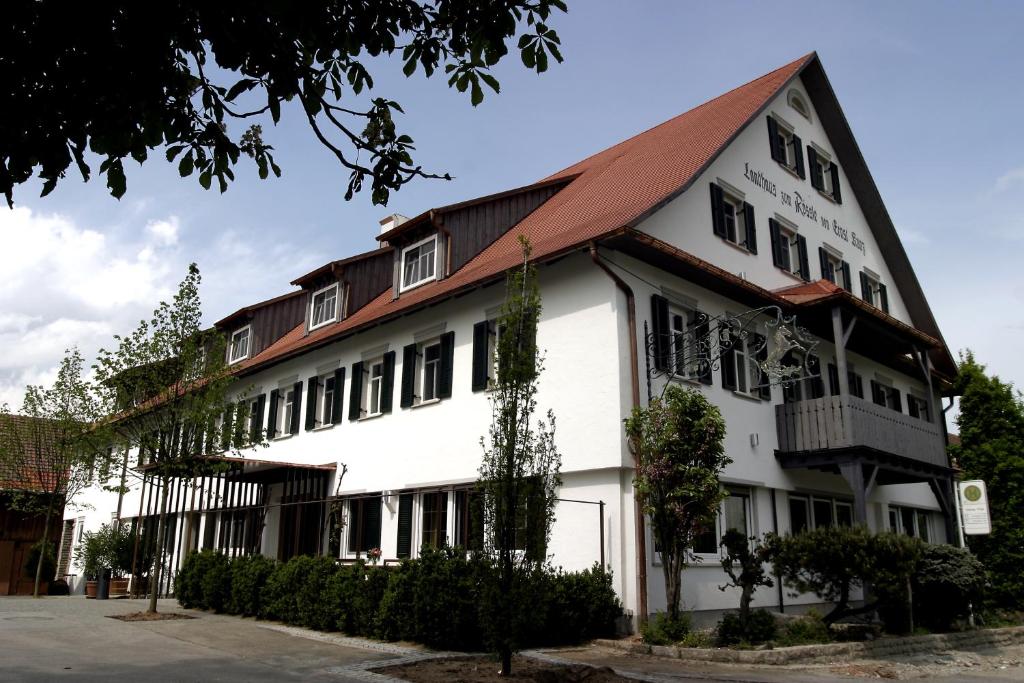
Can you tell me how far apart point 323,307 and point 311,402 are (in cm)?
295

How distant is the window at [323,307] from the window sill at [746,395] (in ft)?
36.0

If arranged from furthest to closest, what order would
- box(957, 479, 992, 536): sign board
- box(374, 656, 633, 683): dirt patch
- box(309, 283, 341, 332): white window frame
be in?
box(309, 283, 341, 332): white window frame → box(957, 479, 992, 536): sign board → box(374, 656, 633, 683): dirt patch

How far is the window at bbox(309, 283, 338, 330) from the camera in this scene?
22812 millimetres

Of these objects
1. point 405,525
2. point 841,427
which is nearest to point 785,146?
point 841,427

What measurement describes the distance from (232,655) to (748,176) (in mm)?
14054

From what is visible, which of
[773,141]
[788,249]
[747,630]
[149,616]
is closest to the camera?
[747,630]

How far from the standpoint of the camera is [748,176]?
62.1 ft

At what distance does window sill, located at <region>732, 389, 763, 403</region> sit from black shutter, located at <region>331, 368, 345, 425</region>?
30.6ft

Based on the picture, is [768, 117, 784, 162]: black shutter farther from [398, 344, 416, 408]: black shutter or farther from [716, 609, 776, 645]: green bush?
[716, 609, 776, 645]: green bush

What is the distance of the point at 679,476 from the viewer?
12.5m

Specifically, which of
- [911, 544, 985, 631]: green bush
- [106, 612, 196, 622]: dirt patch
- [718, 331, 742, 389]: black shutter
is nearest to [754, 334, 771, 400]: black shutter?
[718, 331, 742, 389]: black shutter

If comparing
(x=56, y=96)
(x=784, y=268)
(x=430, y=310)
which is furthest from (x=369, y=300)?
(x=56, y=96)

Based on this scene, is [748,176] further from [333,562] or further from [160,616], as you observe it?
[160,616]

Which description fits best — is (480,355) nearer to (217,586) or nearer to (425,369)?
(425,369)
